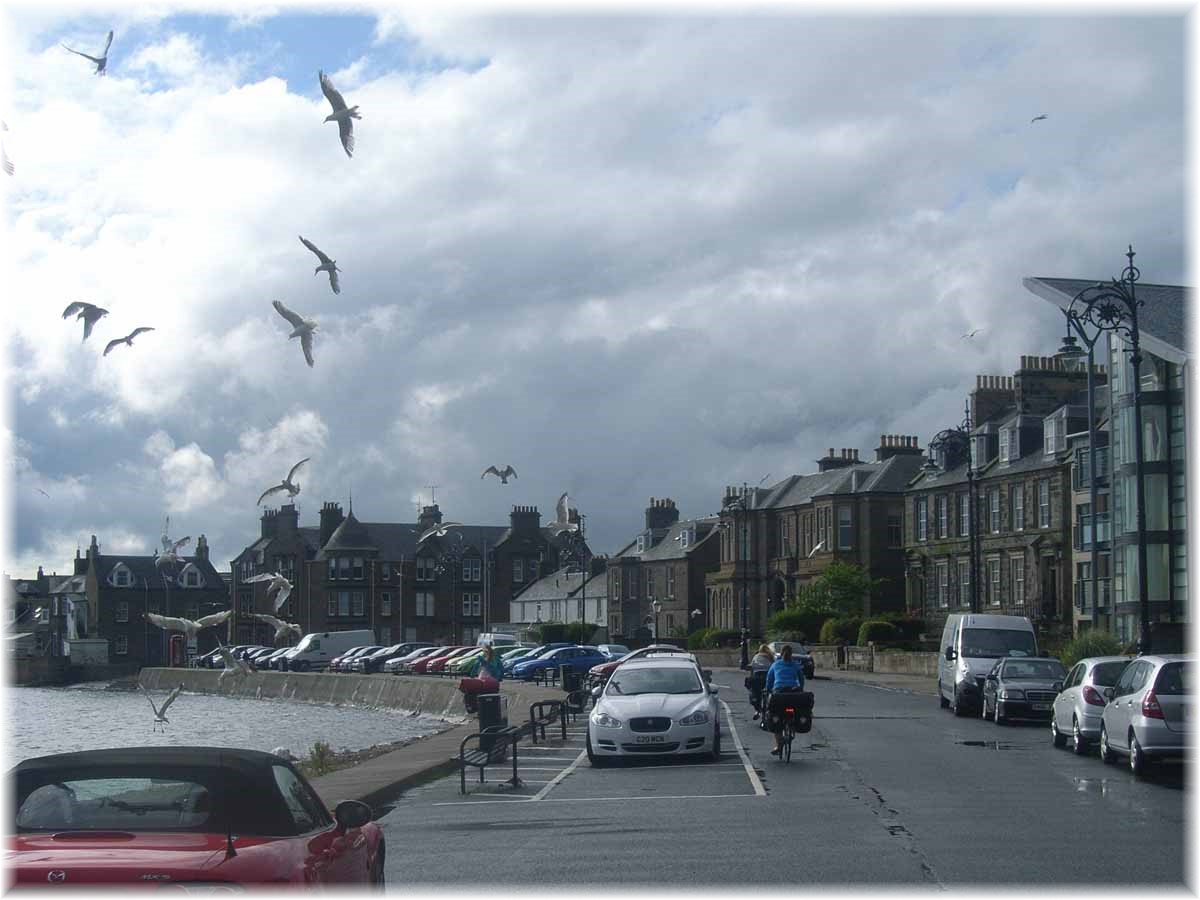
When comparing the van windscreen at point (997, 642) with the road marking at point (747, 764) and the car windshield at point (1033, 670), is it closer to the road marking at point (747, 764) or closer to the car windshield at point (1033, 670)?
the car windshield at point (1033, 670)

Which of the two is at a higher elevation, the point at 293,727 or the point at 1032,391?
the point at 1032,391

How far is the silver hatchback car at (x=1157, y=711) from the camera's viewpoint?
59.3 ft

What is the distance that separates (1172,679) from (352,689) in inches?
2294

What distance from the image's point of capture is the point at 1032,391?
7031 centimetres

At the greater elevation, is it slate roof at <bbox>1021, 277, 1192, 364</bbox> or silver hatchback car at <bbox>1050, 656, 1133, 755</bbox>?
slate roof at <bbox>1021, 277, 1192, 364</bbox>

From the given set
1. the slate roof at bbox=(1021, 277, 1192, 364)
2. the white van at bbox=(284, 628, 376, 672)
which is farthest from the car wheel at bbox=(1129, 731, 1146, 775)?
the white van at bbox=(284, 628, 376, 672)

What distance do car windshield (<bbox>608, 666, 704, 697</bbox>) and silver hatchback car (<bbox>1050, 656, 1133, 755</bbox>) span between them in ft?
18.5

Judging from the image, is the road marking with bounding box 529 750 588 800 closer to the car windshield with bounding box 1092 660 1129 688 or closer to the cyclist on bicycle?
the cyclist on bicycle

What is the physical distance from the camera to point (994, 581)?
229ft

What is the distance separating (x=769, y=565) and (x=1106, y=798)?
247ft

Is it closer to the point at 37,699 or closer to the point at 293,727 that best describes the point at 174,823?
the point at 293,727

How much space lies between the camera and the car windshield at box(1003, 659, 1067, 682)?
3114cm

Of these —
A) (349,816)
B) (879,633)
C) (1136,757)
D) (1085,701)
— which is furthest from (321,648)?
(349,816)

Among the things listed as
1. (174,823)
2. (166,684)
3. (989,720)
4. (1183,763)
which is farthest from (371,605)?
(174,823)
